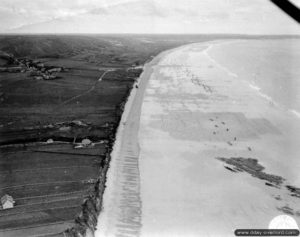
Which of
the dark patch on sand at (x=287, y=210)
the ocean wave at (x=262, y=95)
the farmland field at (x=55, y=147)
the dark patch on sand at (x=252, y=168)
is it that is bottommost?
the dark patch on sand at (x=287, y=210)

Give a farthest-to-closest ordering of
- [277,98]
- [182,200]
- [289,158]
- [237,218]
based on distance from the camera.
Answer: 1. [277,98]
2. [289,158]
3. [182,200]
4. [237,218]

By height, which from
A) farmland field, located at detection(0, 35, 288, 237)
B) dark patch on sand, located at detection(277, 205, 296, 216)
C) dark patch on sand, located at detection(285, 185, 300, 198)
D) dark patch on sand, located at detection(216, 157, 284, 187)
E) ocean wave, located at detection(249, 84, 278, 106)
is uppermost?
ocean wave, located at detection(249, 84, 278, 106)

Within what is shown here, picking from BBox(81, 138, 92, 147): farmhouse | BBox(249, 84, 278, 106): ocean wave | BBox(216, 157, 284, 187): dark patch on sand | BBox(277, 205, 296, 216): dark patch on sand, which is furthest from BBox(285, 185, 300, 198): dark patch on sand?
BBox(249, 84, 278, 106): ocean wave

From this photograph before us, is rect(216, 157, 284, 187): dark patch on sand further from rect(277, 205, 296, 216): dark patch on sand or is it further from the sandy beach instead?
rect(277, 205, 296, 216): dark patch on sand

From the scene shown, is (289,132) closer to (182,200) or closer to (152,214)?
(182,200)

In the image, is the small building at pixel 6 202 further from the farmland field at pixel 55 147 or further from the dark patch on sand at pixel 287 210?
the dark patch on sand at pixel 287 210

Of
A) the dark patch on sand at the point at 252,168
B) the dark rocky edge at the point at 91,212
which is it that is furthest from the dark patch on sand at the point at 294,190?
the dark rocky edge at the point at 91,212

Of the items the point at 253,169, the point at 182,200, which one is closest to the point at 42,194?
the point at 182,200
